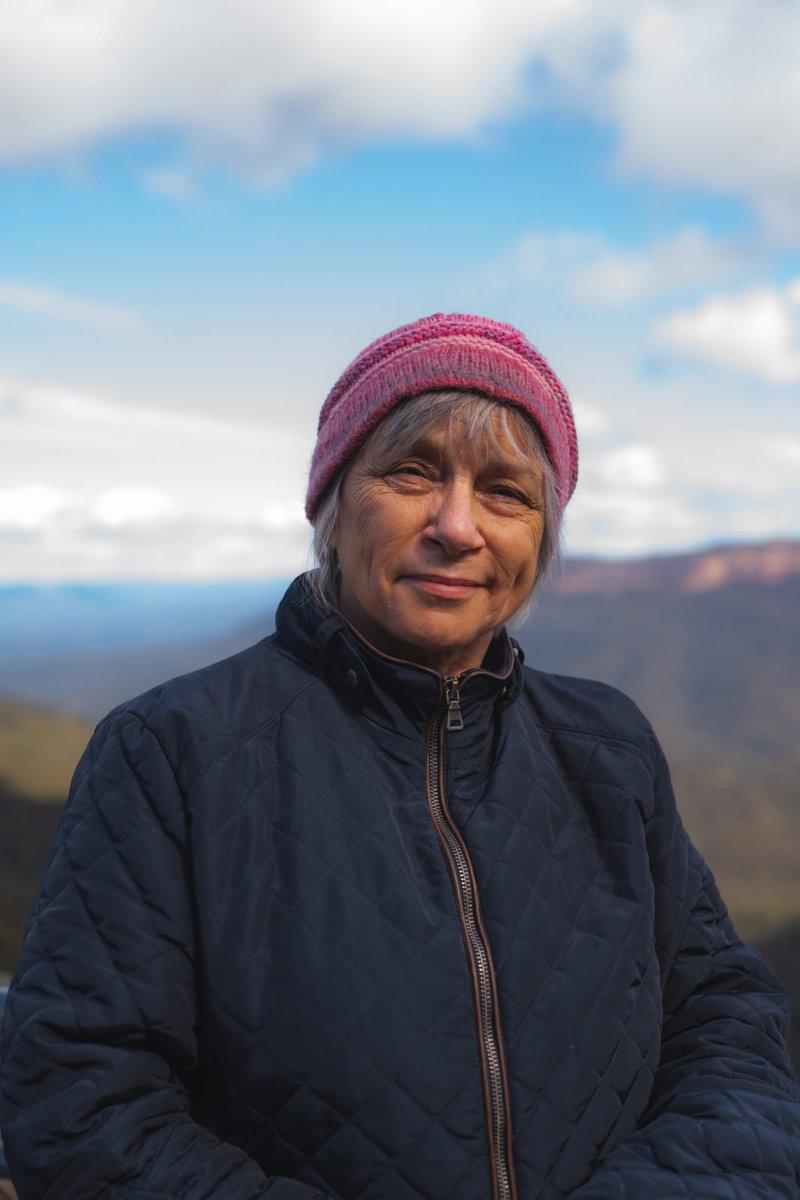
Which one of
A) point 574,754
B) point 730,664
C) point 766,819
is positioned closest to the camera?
point 574,754

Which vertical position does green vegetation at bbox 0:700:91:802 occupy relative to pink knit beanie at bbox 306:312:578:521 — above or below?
below

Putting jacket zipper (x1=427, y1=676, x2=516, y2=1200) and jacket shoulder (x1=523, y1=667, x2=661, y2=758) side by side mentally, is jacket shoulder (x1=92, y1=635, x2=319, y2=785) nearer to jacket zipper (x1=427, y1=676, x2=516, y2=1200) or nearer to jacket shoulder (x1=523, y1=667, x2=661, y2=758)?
jacket zipper (x1=427, y1=676, x2=516, y2=1200)

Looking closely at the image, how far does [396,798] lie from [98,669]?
8682cm

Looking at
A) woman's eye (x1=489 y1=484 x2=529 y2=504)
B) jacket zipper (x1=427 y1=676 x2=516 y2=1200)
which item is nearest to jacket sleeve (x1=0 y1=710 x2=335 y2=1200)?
jacket zipper (x1=427 y1=676 x2=516 y2=1200)

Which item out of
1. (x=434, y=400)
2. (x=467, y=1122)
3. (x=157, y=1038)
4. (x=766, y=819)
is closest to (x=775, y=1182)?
(x=467, y=1122)

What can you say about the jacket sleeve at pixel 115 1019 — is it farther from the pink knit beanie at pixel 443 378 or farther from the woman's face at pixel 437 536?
the pink knit beanie at pixel 443 378

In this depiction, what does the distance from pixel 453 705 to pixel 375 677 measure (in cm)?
14

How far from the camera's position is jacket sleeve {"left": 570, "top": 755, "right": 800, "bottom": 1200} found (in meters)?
1.65

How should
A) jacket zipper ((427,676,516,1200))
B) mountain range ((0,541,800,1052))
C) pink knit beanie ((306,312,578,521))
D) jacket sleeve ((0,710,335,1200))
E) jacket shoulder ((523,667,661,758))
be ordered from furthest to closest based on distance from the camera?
mountain range ((0,541,800,1052))
jacket shoulder ((523,667,661,758))
pink knit beanie ((306,312,578,521))
jacket zipper ((427,676,516,1200))
jacket sleeve ((0,710,335,1200))

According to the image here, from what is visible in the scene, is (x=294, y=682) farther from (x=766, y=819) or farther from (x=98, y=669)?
(x=98, y=669)

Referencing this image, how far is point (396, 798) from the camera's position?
5.82ft

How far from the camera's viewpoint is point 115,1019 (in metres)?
1.46

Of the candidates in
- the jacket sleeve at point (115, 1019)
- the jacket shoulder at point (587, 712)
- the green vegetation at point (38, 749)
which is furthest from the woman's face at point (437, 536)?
the green vegetation at point (38, 749)

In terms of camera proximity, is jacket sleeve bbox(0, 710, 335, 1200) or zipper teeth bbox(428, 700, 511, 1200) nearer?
jacket sleeve bbox(0, 710, 335, 1200)
